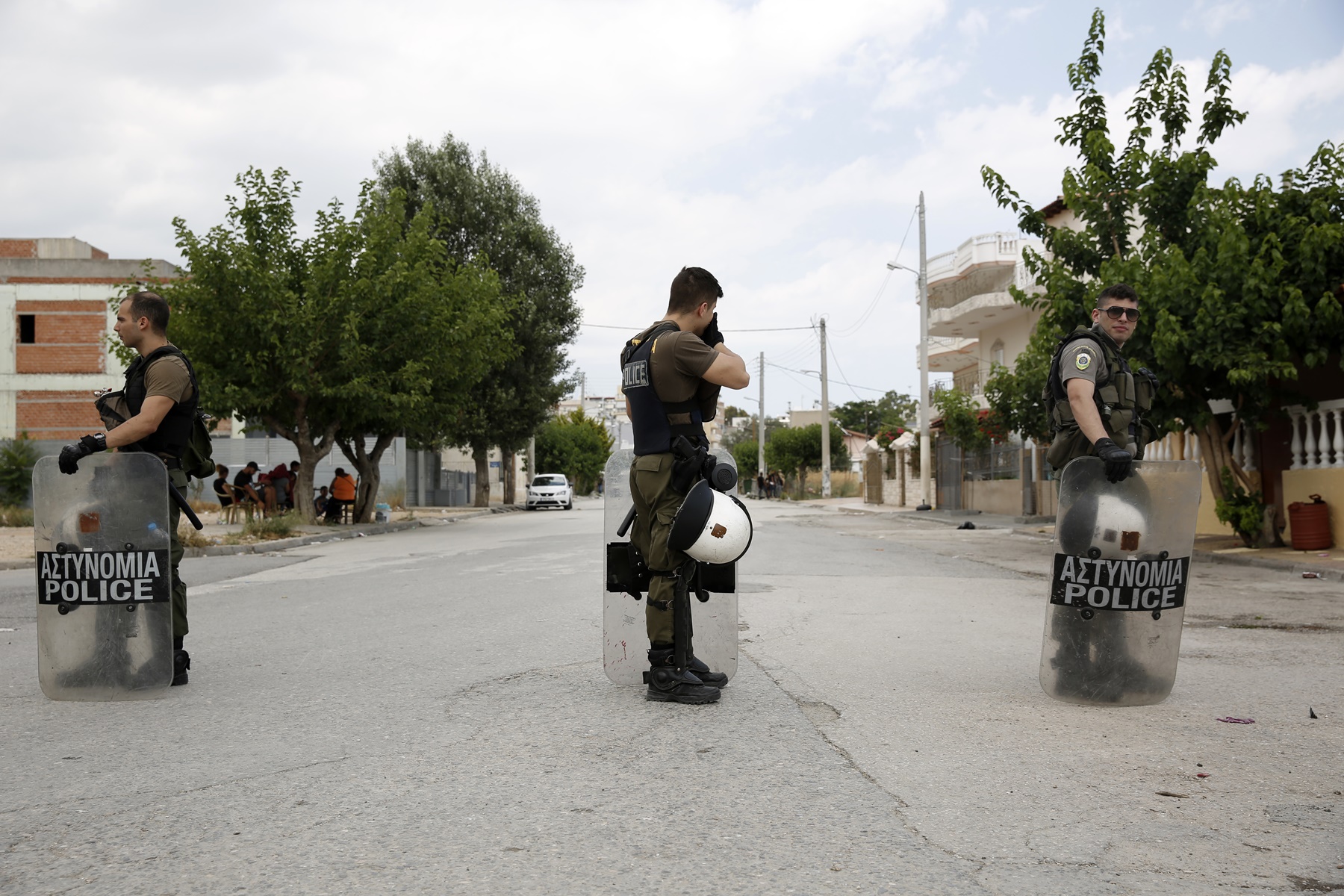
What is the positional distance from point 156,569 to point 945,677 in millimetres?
3731

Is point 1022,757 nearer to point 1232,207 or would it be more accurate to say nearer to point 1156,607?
point 1156,607

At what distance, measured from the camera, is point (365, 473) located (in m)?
27.8

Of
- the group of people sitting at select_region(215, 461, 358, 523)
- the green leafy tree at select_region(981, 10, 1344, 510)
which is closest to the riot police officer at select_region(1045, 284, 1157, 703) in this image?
the green leafy tree at select_region(981, 10, 1344, 510)

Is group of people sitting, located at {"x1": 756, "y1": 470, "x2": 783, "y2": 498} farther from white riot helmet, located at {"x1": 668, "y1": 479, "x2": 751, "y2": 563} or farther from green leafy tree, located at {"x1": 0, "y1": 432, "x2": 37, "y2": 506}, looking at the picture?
white riot helmet, located at {"x1": 668, "y1": 479, "x2": 751, "y2": 563}

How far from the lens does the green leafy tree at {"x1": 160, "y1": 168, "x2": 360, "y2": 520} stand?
22047 mm

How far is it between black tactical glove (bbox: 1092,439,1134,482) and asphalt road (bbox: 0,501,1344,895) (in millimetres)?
1003

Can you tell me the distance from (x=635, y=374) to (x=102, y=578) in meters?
2.49

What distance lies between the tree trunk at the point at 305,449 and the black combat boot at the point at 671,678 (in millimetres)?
20186

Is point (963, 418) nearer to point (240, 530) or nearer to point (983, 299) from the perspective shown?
point (983, 299)

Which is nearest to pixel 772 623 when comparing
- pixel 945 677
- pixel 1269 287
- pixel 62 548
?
pixel 945 677

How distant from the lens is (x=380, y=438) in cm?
2739

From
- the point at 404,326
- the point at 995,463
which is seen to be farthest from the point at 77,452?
the point at 995,463

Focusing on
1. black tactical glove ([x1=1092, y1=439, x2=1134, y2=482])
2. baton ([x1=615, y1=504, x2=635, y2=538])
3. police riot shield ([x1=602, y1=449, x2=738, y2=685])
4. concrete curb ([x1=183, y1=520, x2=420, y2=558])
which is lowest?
concrete curb ([x1=183, y1=520, x2=420, y2=558])

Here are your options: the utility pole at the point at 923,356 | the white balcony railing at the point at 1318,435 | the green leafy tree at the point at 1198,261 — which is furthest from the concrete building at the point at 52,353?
the white balcony railing at the point at 1318,435
